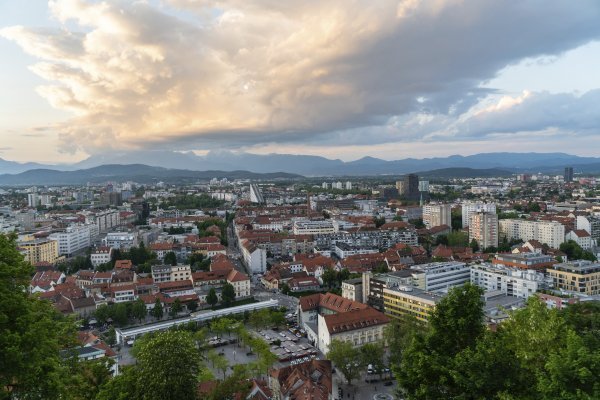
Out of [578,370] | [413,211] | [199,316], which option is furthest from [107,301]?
[413,211]

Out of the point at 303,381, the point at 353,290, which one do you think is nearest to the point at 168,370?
the point at 303,381

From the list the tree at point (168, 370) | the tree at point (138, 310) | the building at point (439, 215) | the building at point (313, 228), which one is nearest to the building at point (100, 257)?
the tree at point (138, 310)

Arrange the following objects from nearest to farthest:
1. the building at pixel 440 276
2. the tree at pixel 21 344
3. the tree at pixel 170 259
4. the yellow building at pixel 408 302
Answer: the tree at pixel 21 344 → the yellow building at pixel 408 302 → the building at pixel 440 276 → the tree at pixel 170 259

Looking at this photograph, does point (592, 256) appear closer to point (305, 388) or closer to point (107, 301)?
point (305, 388)

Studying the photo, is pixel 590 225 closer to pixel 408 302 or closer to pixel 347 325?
pixel 408 302

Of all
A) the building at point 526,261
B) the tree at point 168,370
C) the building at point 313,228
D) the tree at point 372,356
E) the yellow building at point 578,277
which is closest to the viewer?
the tree at point 168,370

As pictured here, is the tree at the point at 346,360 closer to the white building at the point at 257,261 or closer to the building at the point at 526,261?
the building at the point at 526,261
